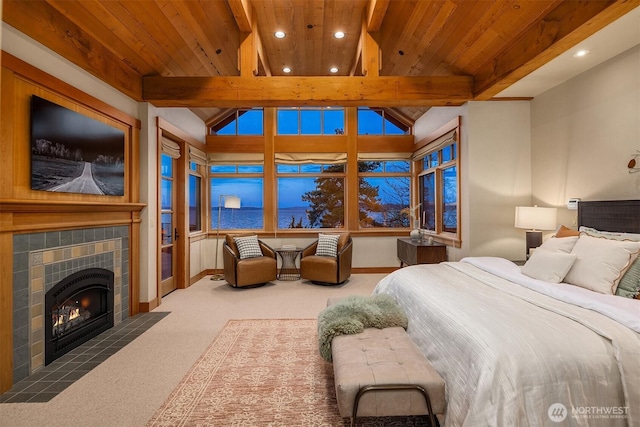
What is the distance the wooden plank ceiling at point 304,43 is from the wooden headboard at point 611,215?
1.47 m

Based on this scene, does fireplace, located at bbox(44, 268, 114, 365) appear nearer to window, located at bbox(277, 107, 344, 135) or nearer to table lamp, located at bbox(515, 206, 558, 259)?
window, located at bbox(277, 107, 344, 135)

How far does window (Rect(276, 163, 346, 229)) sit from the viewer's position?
634 cm

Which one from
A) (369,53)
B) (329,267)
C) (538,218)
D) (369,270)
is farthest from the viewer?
(369,270)

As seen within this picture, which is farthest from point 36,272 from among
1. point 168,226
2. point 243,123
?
point 243,123

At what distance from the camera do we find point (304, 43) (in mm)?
4492

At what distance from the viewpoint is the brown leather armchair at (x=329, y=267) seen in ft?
16.9

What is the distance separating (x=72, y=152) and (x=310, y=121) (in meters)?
4.25

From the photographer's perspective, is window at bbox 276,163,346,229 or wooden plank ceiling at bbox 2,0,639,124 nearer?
wooden plank ceiling at bbox 2,0,639,124


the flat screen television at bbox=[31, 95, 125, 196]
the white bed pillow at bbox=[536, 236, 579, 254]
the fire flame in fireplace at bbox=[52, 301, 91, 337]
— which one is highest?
the flat screen television at bbox=[31, 95, 125, 196]

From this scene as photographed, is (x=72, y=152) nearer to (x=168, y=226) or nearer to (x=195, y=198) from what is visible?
(x=168, y=226)

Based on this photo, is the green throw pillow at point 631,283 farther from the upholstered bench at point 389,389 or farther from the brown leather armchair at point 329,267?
the brown leather armchair at point 329,267

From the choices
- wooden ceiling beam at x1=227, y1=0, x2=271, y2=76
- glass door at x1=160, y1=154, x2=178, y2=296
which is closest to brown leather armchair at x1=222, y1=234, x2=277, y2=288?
glass door at x1=160, y1=154, x2=178, y2=296

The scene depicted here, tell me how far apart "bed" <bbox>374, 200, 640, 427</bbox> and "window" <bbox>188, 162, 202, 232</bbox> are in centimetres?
476

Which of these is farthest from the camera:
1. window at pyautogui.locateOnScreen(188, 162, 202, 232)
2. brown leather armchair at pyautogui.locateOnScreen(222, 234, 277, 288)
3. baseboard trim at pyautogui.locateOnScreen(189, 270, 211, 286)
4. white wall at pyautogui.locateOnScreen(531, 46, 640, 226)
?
window at pyautogui.locateOnScreen(188, 162, 202, 232)
